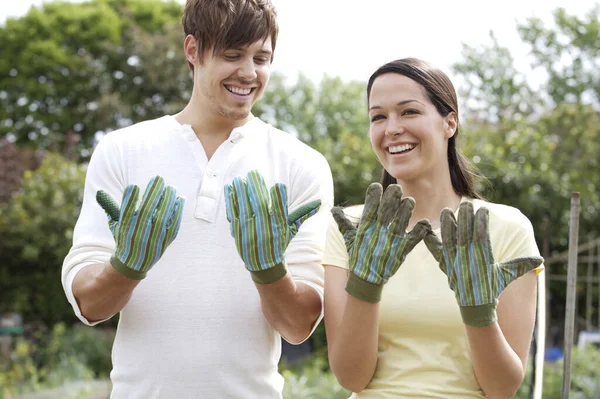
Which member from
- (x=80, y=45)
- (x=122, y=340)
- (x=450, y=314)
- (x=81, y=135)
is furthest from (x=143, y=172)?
(x=80, y=45)

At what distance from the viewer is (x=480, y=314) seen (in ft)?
6.54

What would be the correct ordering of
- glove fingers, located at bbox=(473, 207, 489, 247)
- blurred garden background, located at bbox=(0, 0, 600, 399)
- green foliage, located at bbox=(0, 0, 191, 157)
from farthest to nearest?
1. green foliage, located at bbox=(0, 0, 191, 157)
2. blurred garden background, located at bbox=(0, 0, 600, 399)
3. glove fingers, located at bbox=(473, 207, 489, 247)

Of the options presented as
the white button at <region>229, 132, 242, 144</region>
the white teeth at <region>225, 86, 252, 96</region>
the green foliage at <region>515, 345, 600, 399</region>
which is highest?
the white teeth at <region>225, 86, 252, 96</region>

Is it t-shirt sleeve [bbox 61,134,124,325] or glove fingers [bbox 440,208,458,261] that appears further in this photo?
t-shirt sleeve [bbox 61,134,124,325]

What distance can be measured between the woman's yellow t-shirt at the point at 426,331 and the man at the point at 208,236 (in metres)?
0.24

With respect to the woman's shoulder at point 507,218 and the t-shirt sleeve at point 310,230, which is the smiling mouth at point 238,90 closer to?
the t-shirt sleeve at point 310,230

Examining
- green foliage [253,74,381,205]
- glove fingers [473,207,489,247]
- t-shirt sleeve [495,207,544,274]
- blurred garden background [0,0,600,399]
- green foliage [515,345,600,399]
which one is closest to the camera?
glove fingers [473,207,489,247]

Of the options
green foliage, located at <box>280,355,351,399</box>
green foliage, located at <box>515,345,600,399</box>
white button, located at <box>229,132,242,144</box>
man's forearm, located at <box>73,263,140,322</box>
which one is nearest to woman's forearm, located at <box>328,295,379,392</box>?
man's forearm, located at <box>73,263,140,322</box>

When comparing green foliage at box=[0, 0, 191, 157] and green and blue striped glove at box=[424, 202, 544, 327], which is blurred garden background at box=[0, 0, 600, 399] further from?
green and blue striped glove at box=[424, 202, 544, 327]

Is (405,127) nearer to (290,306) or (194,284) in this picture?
(290,306)

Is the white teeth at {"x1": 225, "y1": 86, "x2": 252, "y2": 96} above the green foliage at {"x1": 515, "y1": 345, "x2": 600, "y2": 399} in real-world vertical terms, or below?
above

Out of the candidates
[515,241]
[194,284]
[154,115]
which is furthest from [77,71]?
[515,241]

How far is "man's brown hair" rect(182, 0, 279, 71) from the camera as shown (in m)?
2.45

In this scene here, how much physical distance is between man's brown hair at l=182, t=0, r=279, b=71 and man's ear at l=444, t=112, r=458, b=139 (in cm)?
59
